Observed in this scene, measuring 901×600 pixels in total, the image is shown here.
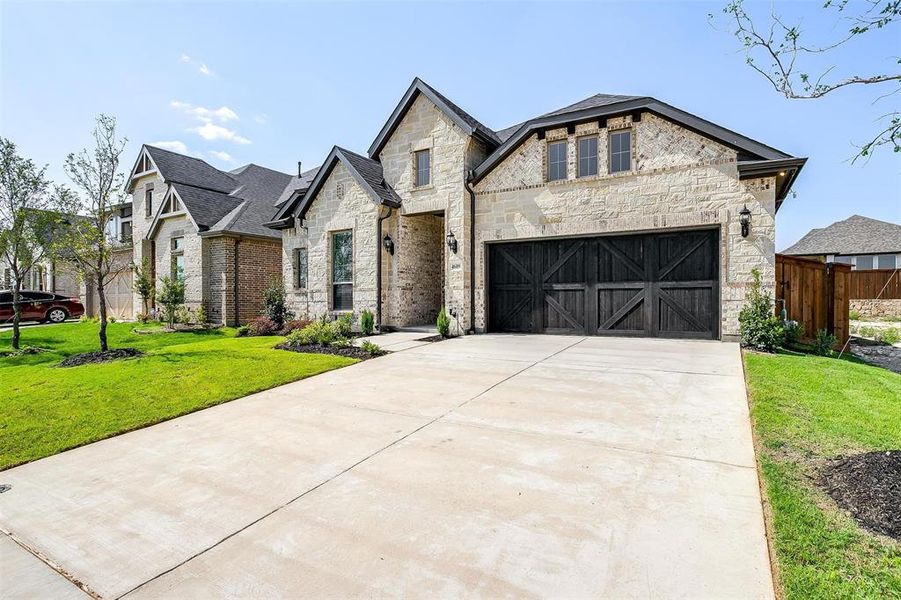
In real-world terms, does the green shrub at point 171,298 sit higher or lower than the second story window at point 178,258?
lower

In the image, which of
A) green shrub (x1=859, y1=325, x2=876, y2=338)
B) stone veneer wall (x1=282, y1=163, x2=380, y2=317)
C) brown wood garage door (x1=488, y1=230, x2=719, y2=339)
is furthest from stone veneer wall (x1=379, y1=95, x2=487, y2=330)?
green shrub (x1=859, y1=325, x2=876, y2=338)

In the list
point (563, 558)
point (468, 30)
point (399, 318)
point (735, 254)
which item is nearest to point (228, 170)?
point (399, 318)

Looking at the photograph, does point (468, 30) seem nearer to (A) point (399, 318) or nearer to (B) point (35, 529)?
(A) point (399, 318)

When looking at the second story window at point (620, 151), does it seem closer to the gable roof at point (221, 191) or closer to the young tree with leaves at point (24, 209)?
the gable roof at point (221, 191)

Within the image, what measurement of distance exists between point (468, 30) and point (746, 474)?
371 inches

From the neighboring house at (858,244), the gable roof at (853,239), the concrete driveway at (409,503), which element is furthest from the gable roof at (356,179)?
the gable roof at (853,239)

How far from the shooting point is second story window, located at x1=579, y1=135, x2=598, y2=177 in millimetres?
11141

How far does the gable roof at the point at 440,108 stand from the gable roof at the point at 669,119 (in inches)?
43.8

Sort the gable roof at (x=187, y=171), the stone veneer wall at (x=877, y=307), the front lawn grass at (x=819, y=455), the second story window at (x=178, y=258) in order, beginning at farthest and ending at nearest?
the stone veneer wall at (x=877, y=307), the gable roof at (x=187, y=171), the second story window at (x=178, y=258), the front lawn grass at (x=819, y=455)

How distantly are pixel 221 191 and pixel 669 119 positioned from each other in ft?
65.8

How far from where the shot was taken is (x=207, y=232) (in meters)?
16.8

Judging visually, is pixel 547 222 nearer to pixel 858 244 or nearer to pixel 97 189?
pixel 97 189

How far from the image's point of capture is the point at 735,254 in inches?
375

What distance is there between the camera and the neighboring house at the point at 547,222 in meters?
9.76
